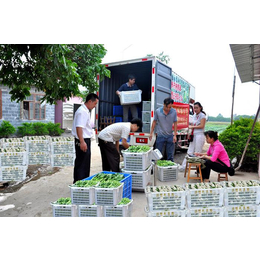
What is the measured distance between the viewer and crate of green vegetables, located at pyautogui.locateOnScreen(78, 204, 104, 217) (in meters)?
2.87

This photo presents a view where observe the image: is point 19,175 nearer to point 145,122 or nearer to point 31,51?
point 31,51

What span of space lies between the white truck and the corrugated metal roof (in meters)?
1.87

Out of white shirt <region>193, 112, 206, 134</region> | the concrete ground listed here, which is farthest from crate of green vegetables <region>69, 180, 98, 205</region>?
white shirt <region>193, 112, 206, 134</region>

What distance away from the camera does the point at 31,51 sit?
12.5 feet

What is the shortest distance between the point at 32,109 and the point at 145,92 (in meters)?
9.45

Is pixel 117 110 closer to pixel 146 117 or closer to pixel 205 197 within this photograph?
pixel 146 117

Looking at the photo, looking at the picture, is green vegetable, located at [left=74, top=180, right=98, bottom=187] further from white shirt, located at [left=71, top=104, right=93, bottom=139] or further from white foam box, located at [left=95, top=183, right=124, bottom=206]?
white shirt, located at [left=71, top=104, right=93, bottom=139]

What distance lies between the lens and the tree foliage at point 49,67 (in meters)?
3.82

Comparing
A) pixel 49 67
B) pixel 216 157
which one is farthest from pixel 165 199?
pixel 49 67

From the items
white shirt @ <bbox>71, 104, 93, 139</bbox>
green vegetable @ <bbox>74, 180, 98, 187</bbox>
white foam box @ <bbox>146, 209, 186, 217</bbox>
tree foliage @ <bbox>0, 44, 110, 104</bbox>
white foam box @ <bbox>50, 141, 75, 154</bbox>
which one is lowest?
white foam box @ <bbox>146, 209, 186, 217</bbox>

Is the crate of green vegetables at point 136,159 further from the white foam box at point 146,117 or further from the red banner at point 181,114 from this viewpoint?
the red banner at point 181,114

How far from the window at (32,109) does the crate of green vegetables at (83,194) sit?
1329 centimetres

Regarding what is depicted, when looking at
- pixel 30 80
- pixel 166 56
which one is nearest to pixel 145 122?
pixel 30 80

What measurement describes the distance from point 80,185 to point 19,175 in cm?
239
